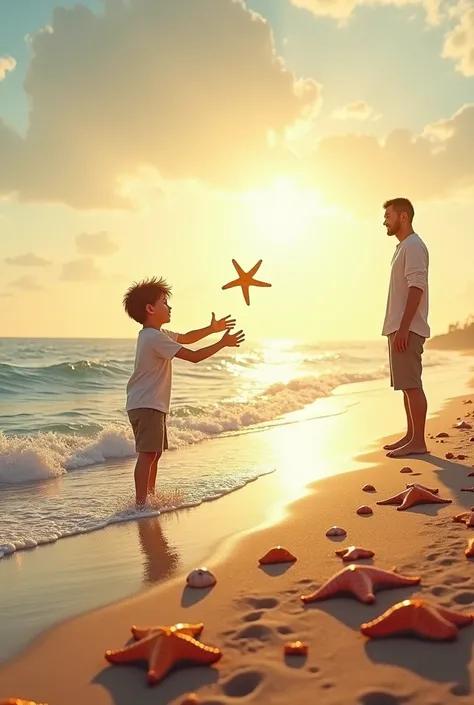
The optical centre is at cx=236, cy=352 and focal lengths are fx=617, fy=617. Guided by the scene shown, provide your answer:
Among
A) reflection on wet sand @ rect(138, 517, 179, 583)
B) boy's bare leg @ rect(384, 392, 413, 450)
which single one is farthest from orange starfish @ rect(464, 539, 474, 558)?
boy's bare leg @ rect(384, 392, 413, 450)

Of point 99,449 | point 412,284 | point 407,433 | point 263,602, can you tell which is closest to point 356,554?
point 263,602

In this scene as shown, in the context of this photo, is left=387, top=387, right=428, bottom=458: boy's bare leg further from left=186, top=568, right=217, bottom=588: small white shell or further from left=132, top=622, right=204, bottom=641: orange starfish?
left=132, top=622, right=204, bottom=641: orange starfish

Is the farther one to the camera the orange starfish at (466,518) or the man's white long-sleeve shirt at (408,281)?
the man's white long-sleeve shirt at (408,281)

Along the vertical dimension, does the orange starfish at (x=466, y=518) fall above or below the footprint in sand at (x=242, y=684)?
above

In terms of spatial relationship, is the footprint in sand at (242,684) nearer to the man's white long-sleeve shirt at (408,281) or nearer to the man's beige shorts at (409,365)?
the man's beige shorts at (409,365)

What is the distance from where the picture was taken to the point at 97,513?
5598 mm

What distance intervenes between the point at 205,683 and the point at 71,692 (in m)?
0.55

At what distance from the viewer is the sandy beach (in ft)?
7.50

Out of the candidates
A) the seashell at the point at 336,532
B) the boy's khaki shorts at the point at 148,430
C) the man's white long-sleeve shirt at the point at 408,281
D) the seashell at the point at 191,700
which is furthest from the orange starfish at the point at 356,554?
the man's white long-sleeve shirt at the point at 408,281

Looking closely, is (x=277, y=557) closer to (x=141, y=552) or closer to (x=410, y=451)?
(x=141, y=552)

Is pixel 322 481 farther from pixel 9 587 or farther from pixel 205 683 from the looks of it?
pixel 205 683

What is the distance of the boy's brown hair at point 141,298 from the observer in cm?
582

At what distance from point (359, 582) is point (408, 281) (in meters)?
4.62

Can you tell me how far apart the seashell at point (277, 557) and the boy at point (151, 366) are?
7.07ft
